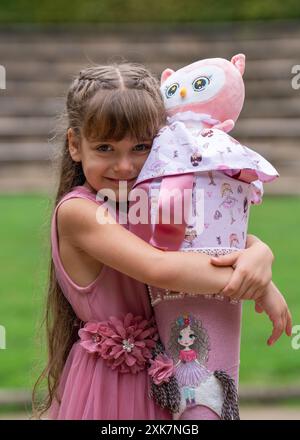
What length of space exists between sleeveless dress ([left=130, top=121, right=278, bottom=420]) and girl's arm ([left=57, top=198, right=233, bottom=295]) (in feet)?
0.12

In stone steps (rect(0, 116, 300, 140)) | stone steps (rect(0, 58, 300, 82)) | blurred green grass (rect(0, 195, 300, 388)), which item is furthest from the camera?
stone steps (rect(0, 58, 300, 82))

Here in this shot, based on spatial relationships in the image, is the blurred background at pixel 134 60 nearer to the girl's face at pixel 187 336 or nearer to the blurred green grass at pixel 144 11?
the blurred green grass at pixel 144 11

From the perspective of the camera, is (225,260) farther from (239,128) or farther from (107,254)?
(239,128)

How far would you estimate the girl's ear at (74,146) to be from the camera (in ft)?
7.46

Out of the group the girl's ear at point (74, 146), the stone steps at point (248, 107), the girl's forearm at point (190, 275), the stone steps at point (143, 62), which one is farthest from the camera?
the stone steps at point (248, 107)

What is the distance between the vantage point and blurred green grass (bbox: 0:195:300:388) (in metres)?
4.87

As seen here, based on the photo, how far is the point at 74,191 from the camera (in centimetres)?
226

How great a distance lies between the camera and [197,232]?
2.12 meters

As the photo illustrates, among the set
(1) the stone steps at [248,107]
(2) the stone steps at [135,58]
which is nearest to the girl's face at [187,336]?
(1) the stone steps at [248,107]

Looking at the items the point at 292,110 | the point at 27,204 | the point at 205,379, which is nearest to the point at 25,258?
the point at 27,204

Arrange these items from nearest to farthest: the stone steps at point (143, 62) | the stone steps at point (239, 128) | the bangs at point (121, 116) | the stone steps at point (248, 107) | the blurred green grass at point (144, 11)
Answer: the bangs at point (121, 116) → the stone steps at point (143, 62) → the stone steps at point (239, 128) → the stone steps at point (248, 107) → the blurred green grass at point (144, 11)

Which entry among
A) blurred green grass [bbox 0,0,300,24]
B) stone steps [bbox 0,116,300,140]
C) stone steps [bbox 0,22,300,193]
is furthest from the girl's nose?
blurred green grass [bbox 0,0,300,24]

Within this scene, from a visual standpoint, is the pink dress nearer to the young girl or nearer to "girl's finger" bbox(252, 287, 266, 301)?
the young girl

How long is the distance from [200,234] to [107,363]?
14.1 inches
